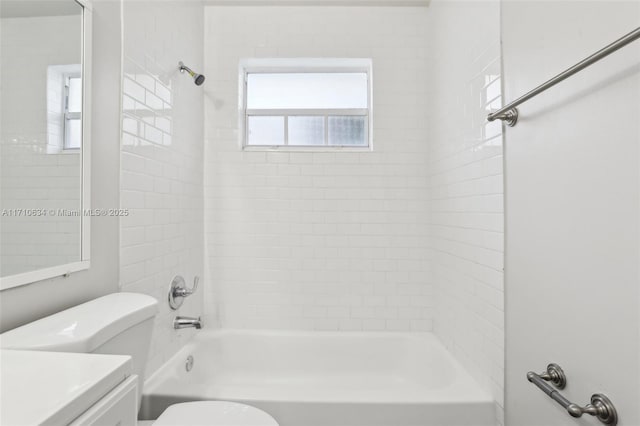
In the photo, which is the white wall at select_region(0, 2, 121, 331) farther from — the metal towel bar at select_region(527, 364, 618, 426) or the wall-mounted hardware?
the metal towel bar at select_region(527, 364, 618, 426)

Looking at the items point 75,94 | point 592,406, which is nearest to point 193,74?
point 75,94

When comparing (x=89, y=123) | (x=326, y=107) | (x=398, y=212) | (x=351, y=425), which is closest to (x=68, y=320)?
(x=89, y=123)

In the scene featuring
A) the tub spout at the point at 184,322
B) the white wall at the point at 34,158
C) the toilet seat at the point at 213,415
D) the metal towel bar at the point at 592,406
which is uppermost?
the white wall at the point at 34,158

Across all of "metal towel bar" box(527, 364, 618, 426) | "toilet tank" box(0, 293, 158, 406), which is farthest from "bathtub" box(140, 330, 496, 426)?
"metal towel bar" box(527, 364, 618, 426)

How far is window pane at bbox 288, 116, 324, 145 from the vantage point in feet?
8.05

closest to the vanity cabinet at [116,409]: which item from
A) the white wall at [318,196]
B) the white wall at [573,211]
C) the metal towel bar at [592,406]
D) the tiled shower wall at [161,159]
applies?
the tiled shower wall at [161,159]

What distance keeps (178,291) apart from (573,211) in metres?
1.83

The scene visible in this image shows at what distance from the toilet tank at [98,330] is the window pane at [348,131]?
5.59ft

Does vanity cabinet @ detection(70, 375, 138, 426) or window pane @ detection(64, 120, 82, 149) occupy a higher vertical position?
window pane @ detection(64, 120, 82, 149)

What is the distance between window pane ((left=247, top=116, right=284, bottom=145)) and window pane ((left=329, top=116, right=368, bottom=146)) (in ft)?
1.28

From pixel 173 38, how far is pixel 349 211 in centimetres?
152

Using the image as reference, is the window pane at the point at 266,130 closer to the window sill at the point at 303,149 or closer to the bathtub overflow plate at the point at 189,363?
the window sill at the point at 303,149

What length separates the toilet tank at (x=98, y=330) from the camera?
33.1 inches

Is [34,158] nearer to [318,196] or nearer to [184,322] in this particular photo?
[184,322]
